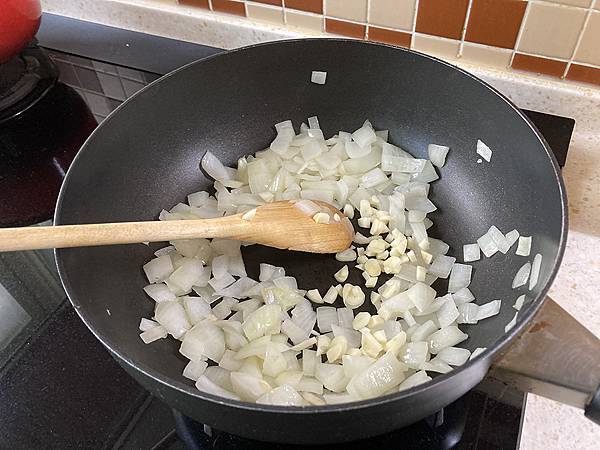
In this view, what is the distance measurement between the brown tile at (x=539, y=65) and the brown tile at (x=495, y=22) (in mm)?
29

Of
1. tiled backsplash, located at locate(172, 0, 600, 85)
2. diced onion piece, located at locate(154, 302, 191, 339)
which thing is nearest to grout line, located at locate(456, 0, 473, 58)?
tiled backsplash, located at locate(172, 0, 600, 85)

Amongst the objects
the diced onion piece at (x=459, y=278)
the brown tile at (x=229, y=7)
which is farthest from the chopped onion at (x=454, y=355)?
the brown tile at (x=229, y=7)

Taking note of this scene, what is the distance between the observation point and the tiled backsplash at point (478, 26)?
0.92 meters

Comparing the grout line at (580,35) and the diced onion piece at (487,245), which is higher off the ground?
the grout line at (580,35)

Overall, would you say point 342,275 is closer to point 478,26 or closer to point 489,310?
point 489,310

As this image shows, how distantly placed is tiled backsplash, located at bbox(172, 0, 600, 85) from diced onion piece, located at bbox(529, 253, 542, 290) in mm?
332

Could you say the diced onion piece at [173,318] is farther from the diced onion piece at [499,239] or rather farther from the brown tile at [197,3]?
the brown tile at [197,3]

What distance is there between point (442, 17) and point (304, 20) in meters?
0.25

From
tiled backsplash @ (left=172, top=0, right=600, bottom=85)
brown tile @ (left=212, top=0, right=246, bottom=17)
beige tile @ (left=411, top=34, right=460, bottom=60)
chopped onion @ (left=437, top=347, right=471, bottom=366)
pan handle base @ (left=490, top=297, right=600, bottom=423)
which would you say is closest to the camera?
pan handle base @ (left=490, top=297, right=600, bottom=423)

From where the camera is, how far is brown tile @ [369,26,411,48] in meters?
1.06

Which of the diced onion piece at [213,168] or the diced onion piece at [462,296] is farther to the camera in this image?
the diced onion piece at [213,168]

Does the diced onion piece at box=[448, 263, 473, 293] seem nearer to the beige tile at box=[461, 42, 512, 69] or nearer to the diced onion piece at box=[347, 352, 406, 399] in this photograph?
the diced onion piece at box=[347, 352, 406, 399]

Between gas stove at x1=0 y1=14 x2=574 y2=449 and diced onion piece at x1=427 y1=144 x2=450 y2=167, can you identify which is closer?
gas stove at x1=0 y1=14 x2=574 y2=449

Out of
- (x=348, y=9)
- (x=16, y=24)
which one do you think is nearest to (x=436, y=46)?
(x=348, y=9)
